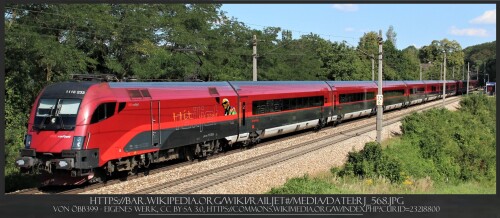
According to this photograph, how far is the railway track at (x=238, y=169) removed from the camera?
13953 millimetres

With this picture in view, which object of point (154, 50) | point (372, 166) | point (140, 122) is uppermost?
point (154, 50)

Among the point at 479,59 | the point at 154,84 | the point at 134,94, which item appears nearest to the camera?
the point at 134,94

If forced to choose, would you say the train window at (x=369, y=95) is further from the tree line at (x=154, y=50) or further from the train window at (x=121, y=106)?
the train window at (x=121, y=106)

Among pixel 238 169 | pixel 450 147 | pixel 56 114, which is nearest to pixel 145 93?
pixel 56 114

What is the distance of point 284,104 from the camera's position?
23141 mm

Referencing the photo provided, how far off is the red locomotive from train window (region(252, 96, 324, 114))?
4 centimetres

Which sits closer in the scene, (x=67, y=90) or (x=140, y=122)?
(x=67, y=90)

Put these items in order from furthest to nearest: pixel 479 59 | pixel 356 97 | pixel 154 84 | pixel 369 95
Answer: pixel 479 59 → pixel 369 95 → pixel 356 97 → pixel 154 84

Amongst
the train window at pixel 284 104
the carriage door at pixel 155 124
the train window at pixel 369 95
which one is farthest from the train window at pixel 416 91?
the carriage door at pixel 155 124

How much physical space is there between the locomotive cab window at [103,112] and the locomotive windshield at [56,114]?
1.57 feet

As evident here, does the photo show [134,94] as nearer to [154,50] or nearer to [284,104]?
[284,104]

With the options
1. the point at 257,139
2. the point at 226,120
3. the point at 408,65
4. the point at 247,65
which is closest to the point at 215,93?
the point at 226,120

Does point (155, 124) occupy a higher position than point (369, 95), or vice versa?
point (369, 95)

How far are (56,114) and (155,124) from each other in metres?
3.06
